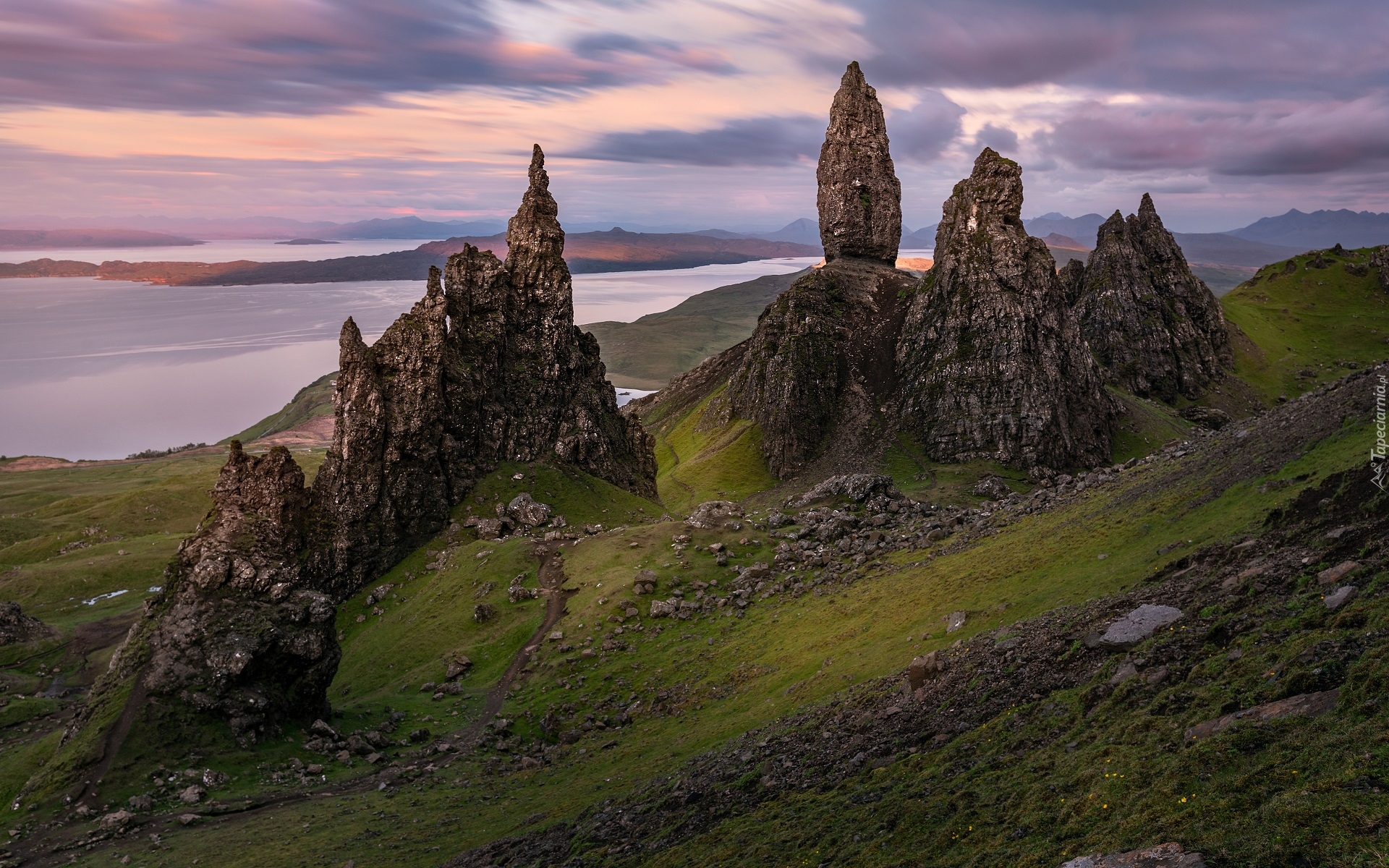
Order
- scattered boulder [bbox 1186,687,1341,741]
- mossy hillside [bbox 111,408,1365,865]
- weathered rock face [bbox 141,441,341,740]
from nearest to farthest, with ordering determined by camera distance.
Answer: scattered boulder [bbox 1186,687,1341,741] → mossy hillside [bbox 111,408,1365,865] → weathered rock face [bbox 141,441,341,740]

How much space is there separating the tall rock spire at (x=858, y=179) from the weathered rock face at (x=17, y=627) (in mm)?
155600

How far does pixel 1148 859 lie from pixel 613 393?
12331 cm

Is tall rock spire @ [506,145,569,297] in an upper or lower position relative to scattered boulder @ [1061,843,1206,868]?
upper

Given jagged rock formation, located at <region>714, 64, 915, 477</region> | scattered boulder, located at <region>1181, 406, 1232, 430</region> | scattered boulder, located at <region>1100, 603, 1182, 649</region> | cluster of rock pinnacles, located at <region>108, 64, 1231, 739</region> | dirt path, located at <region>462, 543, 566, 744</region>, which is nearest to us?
scattered boulder, located at <region>1100, 603, 1182, 649</region>

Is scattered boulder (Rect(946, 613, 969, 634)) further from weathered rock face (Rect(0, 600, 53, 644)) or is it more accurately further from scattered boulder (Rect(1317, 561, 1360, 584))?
weathered rock face (Rect(0, 600, 53, 644))

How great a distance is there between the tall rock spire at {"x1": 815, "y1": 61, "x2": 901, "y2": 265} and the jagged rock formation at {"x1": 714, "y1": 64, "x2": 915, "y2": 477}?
0.77ft

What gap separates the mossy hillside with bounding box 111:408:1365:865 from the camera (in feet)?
155

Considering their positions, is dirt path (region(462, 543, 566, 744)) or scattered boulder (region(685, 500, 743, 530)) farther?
scattered boulder (region(685, 500, 743, 530))

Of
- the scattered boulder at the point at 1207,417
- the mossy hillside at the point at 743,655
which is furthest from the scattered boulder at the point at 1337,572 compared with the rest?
the scattered boulder at the point at 1207,417

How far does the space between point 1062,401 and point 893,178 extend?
76.1m

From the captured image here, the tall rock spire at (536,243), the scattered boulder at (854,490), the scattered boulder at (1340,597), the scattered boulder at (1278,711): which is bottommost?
the scattered boulder at (854,490)

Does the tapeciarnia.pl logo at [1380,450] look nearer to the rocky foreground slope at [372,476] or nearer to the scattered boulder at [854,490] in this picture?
the scattered boulder at [854,490]

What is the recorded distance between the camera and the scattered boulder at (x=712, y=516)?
97.0 meters

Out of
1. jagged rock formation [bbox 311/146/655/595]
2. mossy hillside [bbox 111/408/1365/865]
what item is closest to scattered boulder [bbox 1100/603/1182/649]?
mossy hillside [bbox 111/408/1365/865]
